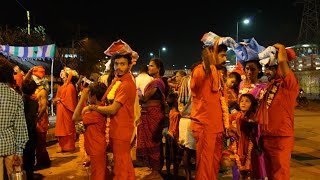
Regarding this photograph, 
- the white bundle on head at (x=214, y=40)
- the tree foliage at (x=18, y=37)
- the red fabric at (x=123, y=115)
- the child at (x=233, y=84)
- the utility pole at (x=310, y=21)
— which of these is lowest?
the red fabric at (x=123, y=115)

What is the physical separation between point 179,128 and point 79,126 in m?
1.46

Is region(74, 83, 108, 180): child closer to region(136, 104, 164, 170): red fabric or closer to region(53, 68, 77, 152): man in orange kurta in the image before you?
region(136, 104, 164, 170): red fabric

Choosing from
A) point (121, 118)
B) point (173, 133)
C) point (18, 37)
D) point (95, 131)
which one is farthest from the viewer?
point (18, 37)

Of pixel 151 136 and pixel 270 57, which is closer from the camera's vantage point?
pixel 270 57

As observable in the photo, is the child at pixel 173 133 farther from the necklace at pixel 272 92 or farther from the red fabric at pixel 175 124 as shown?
the necklace at pixel 272 92

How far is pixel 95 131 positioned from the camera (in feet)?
15.8

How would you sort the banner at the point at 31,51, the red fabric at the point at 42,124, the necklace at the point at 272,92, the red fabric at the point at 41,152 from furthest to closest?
the banner at the point at 31,51
the red fabric at the point at 41,152
the red fabric at the point at 42,124
the necklace at the point at 272,92

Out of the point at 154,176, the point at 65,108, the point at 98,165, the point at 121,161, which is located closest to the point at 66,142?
the point at 65,108

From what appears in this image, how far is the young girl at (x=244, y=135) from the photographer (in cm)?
484

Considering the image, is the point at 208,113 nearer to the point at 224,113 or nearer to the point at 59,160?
the point at 224,113

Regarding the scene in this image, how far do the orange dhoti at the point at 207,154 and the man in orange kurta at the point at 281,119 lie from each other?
0.61 metres

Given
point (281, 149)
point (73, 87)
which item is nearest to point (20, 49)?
point (73, 87)

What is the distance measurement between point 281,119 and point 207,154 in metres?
0.94

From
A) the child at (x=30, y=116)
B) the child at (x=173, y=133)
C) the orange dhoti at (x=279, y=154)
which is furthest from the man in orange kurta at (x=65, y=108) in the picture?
the orange dhoti at (x=279, y=154)
